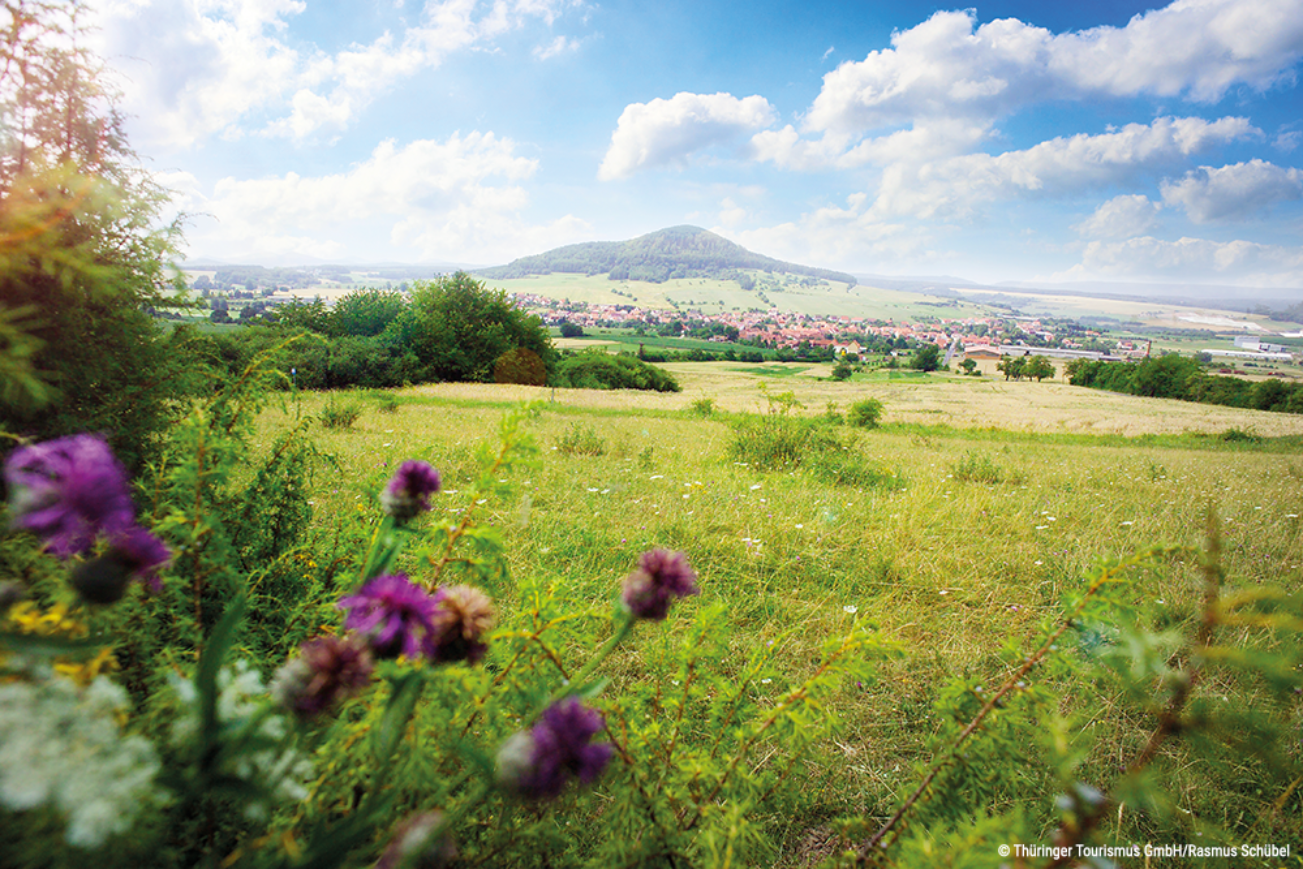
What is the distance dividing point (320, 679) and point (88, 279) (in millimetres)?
2406

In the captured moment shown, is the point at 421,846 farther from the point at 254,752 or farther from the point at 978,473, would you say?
the point at 978,473

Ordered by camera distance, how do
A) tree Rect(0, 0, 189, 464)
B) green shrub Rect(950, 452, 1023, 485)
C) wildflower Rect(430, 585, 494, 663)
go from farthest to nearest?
green shrub Rect(950, 452, 1023, 485)
tree Rect(0, 0, 189, 464)
wildflower Rect(430, 585, 494, 663)

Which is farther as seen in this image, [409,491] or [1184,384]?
[1184,384]

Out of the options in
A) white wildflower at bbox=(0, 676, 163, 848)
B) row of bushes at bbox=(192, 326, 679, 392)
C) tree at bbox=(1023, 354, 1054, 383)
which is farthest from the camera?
tree at bbox=(1023, 354, 1054, 383)

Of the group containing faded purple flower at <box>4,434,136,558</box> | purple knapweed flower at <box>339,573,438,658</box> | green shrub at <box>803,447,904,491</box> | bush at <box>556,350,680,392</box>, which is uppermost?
faded purple flower at <box>4,434,136,558</box>

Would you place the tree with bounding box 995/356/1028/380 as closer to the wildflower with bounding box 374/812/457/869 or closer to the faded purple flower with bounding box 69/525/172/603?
the wildflower with bounding box 374/812/457/869

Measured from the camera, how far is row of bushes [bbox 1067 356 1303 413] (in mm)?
47156

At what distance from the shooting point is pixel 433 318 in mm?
42188

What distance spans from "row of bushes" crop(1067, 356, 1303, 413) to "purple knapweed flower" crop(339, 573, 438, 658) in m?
67.2

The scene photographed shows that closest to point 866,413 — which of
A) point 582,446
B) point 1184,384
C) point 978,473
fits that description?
point 978,473

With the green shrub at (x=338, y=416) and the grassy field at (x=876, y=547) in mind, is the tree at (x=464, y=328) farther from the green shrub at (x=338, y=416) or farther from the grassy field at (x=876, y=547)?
the grassy field at (x=876, y=547)

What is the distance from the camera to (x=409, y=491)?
1127 mm

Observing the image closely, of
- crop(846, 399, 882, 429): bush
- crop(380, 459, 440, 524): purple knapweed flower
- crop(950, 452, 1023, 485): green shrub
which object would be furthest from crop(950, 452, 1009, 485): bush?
crop(846, 399, 882, 429): bush

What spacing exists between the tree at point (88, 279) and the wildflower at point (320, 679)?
1575mm
